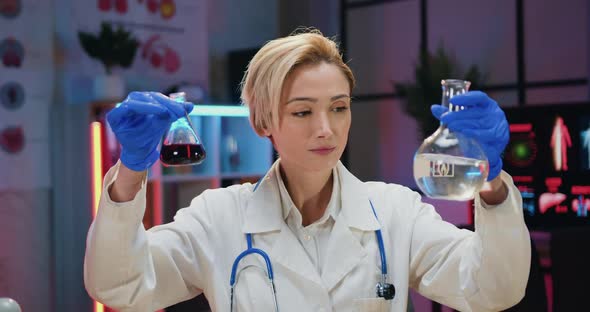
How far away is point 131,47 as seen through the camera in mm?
4934

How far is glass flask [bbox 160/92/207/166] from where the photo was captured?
1.68m

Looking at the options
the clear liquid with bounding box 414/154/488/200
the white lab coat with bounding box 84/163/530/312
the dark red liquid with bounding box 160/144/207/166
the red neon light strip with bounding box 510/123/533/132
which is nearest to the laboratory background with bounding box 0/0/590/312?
the red neon light strip with bounding box 510/123/533/132

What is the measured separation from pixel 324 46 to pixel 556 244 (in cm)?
170

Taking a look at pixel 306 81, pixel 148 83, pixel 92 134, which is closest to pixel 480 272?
pixel 306 81

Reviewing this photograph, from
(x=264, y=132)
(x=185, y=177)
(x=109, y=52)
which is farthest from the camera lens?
(x=109, y=52)

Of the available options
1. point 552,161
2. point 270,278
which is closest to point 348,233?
point 270,278

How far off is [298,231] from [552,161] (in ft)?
7.51

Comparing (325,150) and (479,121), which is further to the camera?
(325,150)

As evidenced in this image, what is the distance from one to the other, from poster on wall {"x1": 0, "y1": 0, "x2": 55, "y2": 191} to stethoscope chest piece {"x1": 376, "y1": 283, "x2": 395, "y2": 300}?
136 inches

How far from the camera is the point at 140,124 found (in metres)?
1.55

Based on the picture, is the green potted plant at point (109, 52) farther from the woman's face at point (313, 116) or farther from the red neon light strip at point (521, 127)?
the woman's face at point (313, 116)

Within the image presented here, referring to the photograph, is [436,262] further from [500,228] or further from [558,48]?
[558,48]

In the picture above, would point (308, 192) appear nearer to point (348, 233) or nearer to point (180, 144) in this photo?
point (348, 233)

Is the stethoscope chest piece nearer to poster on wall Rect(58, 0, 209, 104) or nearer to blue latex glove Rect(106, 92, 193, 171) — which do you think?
blue latex glove Rect(106, 92, 193, 171)
